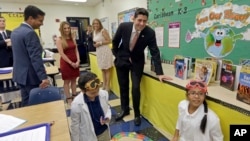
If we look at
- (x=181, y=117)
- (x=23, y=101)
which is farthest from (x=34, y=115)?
(x=181, y=117)

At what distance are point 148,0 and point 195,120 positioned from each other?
2337 mm

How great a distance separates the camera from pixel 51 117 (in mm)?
1181

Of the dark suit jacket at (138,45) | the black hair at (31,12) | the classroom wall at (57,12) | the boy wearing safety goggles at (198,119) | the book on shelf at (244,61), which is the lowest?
the boy wearing safety goggles at (198,119)

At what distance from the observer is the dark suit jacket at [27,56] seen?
1.69 meters

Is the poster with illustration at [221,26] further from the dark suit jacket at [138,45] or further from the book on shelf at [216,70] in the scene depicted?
the dark suit jacket at [138,45]

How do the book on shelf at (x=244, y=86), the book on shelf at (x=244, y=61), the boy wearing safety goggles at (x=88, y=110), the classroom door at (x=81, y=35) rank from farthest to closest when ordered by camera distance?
1. the classroom door at (x=81, y=35)
2. the book on shelf at (x=244, y=61)
3. the boy wearing safety goggles at (x=88, y=110)
4. the book on shelf at (x=244, y=86)

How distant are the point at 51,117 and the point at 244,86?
50.9 inches

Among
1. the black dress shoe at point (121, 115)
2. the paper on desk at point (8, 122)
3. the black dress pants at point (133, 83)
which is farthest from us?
the black dress shoe at point (121, 115)

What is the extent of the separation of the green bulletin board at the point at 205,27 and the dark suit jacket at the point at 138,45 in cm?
48

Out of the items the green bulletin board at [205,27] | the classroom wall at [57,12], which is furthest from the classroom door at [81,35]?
the green bulletin board at [205,27]

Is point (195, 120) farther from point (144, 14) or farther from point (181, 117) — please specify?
point (144, 14)

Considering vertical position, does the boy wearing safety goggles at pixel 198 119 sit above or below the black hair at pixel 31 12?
below

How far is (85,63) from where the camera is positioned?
7637 mm

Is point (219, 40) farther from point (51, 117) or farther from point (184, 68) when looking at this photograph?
point (51, 117)
